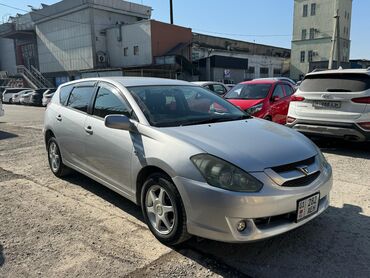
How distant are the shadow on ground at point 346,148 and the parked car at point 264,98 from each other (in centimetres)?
144

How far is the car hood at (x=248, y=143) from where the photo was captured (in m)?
2.94

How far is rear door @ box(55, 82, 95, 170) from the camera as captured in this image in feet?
15.1

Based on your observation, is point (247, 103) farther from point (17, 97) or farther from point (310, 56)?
point (310, 56)

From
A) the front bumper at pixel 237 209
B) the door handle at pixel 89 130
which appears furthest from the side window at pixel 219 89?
the front bumper at pixel 237 209

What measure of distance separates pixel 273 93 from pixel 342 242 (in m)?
6.39

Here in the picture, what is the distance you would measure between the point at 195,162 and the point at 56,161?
11.3ft

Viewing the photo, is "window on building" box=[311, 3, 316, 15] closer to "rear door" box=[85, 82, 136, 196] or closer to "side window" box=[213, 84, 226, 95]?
"side window" box=[213, 84, 226, 95]

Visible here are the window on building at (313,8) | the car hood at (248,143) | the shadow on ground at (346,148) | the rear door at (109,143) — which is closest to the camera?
the car hood at (248,143)

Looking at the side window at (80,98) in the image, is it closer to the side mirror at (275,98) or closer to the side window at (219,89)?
the side mirror at (275,98)

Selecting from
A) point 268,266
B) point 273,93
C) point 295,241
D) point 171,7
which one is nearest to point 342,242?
point 295,241

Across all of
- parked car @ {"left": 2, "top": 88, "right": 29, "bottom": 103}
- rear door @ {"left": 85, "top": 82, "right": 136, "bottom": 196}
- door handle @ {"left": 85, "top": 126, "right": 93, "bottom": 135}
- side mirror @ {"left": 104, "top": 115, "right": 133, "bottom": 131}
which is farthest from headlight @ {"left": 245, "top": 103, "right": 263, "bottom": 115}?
parked car @ {"left": 2, "top": 88, "right": 29, "bottom": 103}

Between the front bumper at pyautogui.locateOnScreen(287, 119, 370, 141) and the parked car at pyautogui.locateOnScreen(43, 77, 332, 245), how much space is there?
3.29 meters

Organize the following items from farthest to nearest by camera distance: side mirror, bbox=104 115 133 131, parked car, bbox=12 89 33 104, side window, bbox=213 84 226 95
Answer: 1. parked car, bbox=12 89 33 104
2. side window, bbox=213 84 226 95
3. side mirror, bbox=104 115 133 131

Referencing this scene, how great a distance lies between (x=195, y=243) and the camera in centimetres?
344
